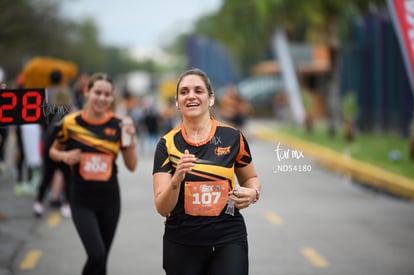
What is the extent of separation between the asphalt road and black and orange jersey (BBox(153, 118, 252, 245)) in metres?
0.48

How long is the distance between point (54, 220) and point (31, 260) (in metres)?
2.84

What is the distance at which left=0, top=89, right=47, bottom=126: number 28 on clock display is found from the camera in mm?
5844

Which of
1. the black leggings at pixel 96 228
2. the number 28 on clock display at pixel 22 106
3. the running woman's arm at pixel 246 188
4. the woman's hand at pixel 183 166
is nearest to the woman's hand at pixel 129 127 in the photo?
the black leggings at pixel 96 228

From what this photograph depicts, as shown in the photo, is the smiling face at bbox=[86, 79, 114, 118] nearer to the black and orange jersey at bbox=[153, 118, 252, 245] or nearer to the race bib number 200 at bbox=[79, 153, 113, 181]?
the race bib number 200 at bbox=[79, 153, 113, 181]

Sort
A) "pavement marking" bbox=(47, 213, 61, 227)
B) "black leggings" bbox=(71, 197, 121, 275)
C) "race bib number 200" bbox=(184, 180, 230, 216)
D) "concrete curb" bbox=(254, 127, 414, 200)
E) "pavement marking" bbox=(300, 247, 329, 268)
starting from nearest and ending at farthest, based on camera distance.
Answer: "race bib number 200" bbox=(184, 180, 230, 216), "black leggings" bbox=(71, 197, 121, 275), "pavement marking" bbox=(300, 247, 329, 268), "pavement marking" bbox=(47, 213, 61, 227), "concrete curb" bbox=(254, 127, 414, 200)

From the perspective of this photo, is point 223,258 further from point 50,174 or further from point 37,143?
point 37,143

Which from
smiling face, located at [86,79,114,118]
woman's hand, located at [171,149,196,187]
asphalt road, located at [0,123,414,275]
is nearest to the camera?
woman's hand, located at [171,149,196,187]

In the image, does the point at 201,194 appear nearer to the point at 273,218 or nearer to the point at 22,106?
the point at 22,106

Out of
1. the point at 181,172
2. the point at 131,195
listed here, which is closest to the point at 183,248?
the point at 181,172

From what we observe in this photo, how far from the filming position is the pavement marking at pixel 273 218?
11341mm

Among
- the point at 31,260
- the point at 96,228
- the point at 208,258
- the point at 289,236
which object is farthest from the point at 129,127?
the point at 289,236

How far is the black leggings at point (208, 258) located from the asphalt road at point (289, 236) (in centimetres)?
65

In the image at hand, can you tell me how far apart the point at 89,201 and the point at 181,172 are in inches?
101

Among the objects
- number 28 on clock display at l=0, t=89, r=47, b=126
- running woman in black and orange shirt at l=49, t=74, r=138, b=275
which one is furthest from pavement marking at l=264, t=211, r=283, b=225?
number 28 on clock display at l=0, t=89, r=47, b=126
